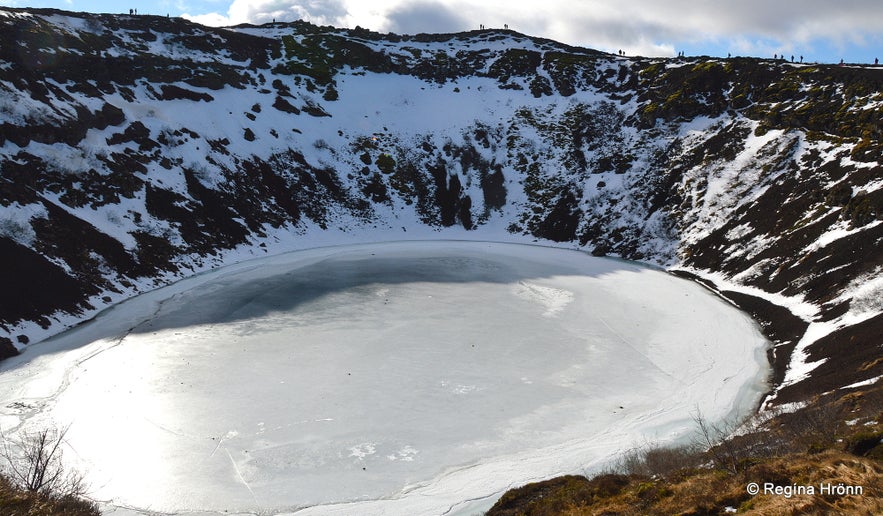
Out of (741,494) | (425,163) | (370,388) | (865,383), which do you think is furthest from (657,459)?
(425,163)

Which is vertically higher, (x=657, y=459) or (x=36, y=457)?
(x=36, y=457)

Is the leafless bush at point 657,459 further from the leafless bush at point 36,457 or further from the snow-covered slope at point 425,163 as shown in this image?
the leafless bush at point 36,457

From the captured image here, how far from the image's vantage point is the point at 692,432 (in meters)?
23.4

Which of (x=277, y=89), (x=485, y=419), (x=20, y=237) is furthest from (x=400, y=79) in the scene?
(x=485, y=419)

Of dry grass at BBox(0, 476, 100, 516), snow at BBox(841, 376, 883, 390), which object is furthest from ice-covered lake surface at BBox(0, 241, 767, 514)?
dry grass at BBox(0, 476, 100, 516)

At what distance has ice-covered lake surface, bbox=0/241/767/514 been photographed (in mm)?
20281

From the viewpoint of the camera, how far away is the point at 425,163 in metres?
87.1

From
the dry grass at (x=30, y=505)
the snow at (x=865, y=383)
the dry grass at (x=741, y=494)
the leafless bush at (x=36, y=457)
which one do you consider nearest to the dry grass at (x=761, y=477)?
the dry grass at (x=741, y=494)

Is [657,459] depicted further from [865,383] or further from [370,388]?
[370,388]

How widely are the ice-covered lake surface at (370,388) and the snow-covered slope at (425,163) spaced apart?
16.7 feet

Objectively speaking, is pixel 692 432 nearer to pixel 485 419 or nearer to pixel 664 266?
pixel 485 419

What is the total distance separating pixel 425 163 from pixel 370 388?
63.7 meters

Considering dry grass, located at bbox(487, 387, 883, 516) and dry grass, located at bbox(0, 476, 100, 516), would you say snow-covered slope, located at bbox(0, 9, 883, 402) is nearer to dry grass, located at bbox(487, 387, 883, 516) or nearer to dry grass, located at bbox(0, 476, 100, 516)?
dry grass, located at bbox(487, 387, 883, 516)

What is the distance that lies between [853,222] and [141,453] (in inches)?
1864
